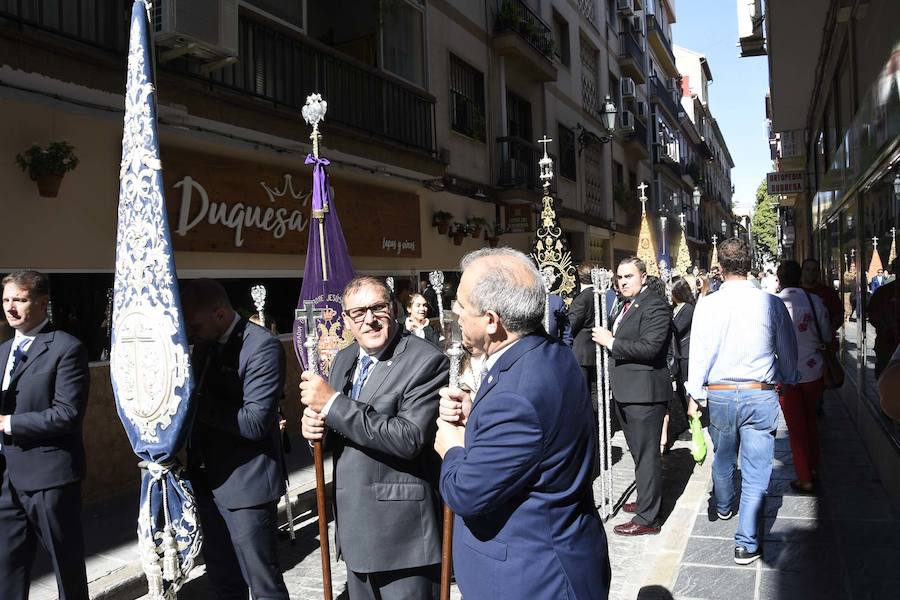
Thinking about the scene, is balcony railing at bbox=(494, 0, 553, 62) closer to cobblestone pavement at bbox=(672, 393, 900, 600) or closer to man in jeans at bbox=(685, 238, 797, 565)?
cobblestone pavement at bbox=(672, 393, 900, 600)

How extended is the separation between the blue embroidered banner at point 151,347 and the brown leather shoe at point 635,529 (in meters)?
3.44

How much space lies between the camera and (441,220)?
1398 cm

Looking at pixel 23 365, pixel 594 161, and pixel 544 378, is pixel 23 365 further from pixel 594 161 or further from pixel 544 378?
pixel 594 161

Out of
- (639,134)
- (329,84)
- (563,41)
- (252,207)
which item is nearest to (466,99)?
(329,84)

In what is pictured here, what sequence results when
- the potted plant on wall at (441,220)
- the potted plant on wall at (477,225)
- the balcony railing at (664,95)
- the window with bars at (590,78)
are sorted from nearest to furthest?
the potted plant on wall at (441,220) → the potted plant on wall at (477,225) → the window with bars at (590,78) → the balcony railing at (664,95)

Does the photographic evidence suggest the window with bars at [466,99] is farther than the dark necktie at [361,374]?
Yes

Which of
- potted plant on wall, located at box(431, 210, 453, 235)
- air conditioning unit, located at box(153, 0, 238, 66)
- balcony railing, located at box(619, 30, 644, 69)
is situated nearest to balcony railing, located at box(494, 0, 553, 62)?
potted plant on wall, located at box(431, 210, 453, 235)

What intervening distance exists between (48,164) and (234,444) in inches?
Result: 168

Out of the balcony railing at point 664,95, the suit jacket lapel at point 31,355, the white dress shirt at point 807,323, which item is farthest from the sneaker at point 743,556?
the balcony railing at point 664,95

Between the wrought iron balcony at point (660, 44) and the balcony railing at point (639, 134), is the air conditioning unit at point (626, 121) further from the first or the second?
the wrought iron balcony at point (660, 44)

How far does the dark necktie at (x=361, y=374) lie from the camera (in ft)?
10.8

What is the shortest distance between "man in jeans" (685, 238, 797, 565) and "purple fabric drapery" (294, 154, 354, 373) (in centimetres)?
268

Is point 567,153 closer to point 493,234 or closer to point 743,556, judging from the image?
point 493,234

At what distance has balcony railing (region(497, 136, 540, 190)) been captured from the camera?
16.2 m
